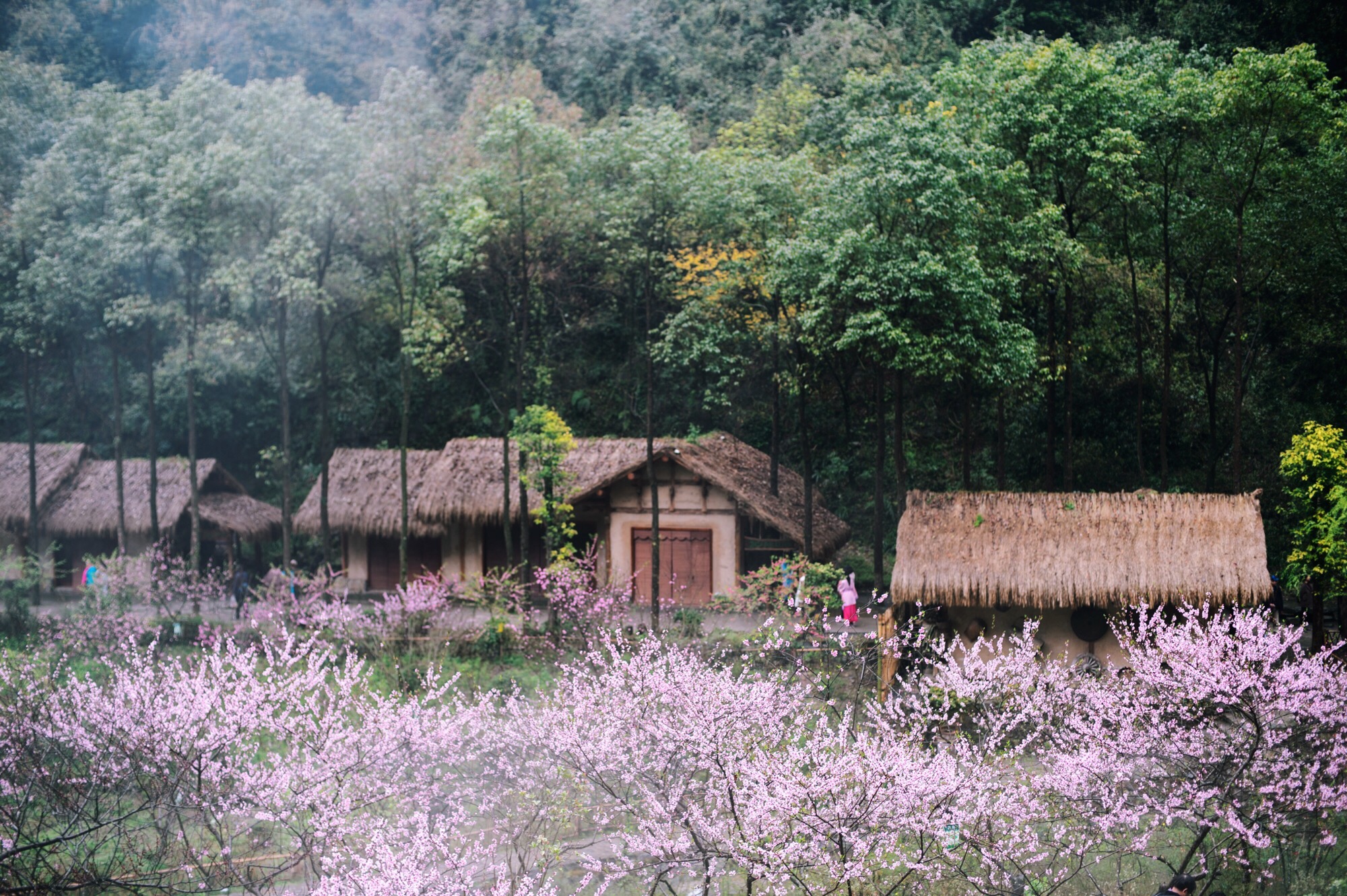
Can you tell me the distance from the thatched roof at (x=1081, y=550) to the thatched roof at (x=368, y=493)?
36.5ft

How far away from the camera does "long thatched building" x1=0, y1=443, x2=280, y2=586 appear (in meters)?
24.3

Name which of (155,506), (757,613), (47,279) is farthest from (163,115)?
(757,613)

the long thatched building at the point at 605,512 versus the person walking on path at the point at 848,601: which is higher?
the long thatched building at the point at 605,512

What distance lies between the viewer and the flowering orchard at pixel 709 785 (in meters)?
8.95

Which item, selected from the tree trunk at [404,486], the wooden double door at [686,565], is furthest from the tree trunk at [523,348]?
the wooden double door at [686,565]

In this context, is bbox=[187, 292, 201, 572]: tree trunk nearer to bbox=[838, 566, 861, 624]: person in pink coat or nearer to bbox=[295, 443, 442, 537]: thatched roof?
bbox=[295, 443, 442, 537]: thatched roof

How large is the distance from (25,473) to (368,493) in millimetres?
8357

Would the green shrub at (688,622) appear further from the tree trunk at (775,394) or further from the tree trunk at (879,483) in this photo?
the tree trunk at (775,394)

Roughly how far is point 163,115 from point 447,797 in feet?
55.2

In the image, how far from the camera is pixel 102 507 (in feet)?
80.2

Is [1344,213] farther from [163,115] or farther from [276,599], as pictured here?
[163,115]

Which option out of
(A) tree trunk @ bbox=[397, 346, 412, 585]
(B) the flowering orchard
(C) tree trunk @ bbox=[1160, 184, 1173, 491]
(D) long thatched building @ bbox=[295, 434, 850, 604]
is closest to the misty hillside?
(C) tree trunk @ bbox=[1160, 184, 1173, 491]

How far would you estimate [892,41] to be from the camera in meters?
29.1

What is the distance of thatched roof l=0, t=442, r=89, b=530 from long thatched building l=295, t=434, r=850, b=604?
19.4 ft
